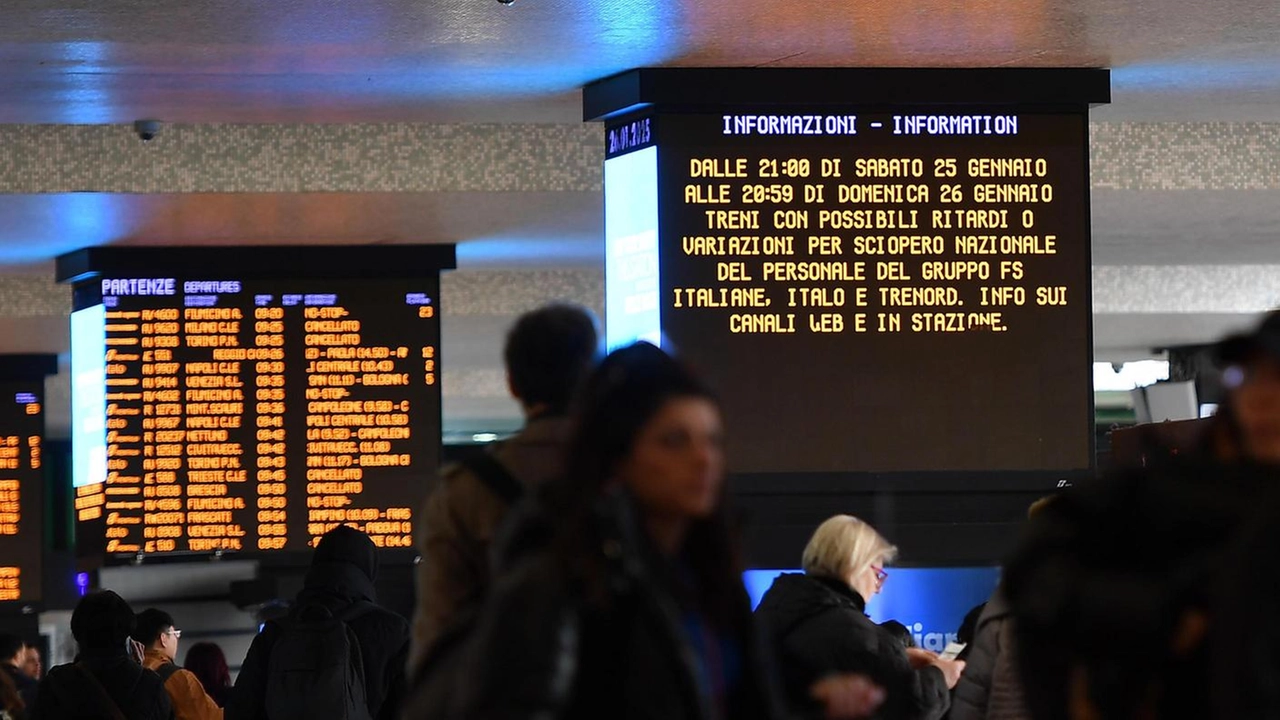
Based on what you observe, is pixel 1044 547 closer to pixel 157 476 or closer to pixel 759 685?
pixel 759 685

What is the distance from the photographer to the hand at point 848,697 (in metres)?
2.82

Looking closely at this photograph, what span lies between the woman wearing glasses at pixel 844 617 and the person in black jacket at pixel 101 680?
6.55 feet

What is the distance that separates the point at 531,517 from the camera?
236 centimetres

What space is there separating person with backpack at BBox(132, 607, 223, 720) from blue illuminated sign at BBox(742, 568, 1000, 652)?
215 cm

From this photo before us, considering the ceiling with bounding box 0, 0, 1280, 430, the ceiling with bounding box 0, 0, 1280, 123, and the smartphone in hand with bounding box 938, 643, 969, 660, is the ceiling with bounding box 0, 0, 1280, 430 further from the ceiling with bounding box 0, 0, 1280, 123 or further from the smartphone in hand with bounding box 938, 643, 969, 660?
the smartphone in hand with bounding box 938, 643, 969, 660

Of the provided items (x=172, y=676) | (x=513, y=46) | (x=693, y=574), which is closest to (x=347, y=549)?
(x=172, y=676)

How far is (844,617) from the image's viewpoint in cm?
460

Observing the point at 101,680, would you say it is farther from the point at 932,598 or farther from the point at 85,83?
the point at 932,598

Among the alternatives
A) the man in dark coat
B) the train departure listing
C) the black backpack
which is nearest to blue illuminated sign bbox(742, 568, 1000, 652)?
the black backpack

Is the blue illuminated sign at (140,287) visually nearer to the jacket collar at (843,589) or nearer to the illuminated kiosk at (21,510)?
the illuminated kiosk at (21,510)

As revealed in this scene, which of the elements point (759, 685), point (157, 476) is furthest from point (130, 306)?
point (759, 685)

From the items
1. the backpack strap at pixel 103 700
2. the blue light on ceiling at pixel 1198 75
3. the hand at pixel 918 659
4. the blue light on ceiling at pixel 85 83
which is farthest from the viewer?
the blue light on ceiling at pixel 1198 75

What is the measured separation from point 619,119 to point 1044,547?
557cm

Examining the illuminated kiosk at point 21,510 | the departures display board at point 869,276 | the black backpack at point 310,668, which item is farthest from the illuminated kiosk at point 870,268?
the illuminated kiosk at point 21,510
